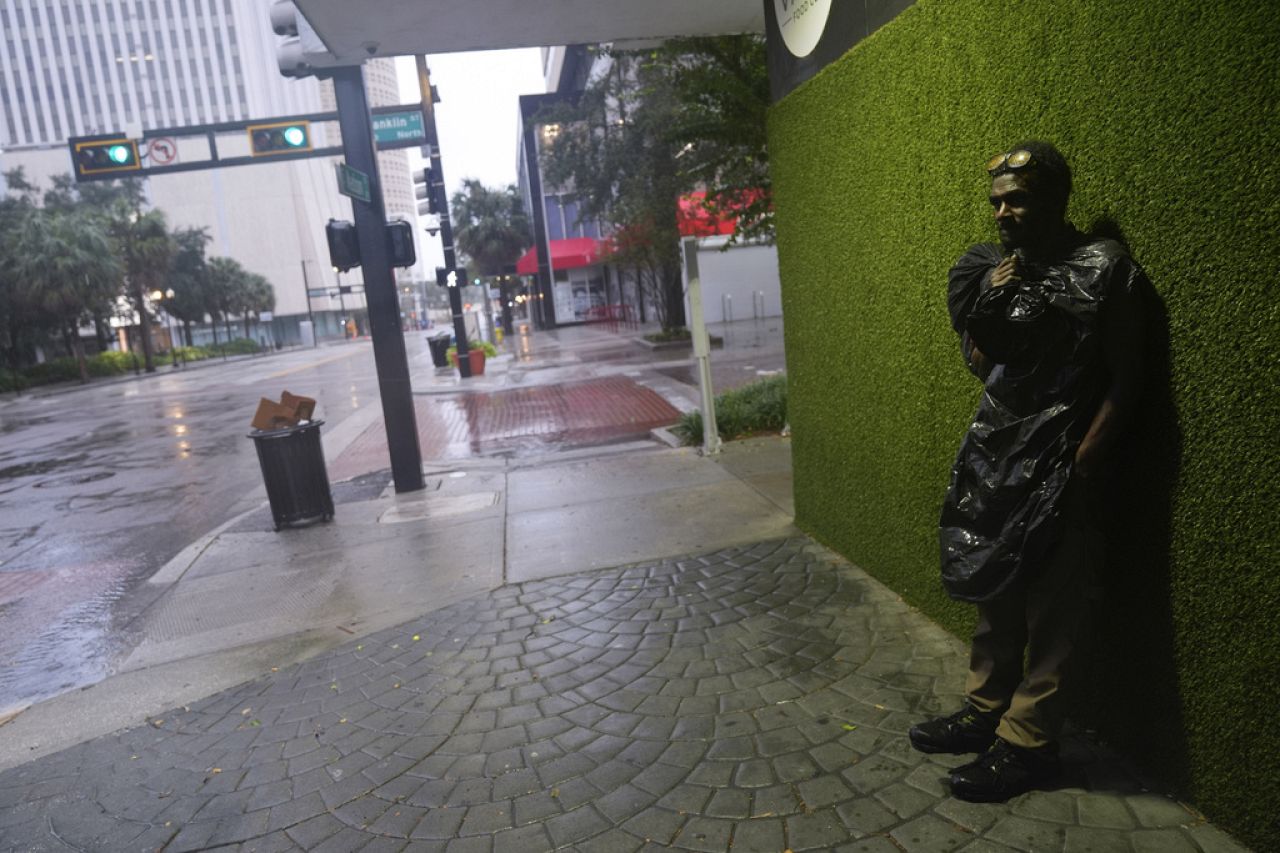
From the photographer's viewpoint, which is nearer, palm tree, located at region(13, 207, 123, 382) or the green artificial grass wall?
the green artificial grass wall

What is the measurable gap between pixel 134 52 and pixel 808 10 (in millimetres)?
148238

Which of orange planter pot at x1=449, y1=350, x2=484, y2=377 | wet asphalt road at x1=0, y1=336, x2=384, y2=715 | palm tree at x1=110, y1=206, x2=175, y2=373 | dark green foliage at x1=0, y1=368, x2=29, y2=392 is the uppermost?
palm tree at x1=110, y1=206, x2=175, y2=373

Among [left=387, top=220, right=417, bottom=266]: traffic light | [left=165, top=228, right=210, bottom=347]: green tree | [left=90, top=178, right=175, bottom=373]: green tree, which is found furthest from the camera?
[left=165, top=228, right=210, bottom=347]: green tree

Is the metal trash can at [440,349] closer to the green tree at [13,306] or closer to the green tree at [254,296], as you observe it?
the green tree at [13,306]

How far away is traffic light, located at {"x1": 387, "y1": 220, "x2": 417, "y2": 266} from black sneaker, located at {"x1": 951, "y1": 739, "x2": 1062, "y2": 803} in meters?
6.90

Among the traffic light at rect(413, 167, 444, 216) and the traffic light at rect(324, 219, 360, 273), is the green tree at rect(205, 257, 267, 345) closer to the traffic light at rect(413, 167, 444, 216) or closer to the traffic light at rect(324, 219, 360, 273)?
the traffic light at rect(413, 167, 444, 216)

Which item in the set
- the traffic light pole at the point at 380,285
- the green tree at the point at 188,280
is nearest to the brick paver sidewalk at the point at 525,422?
the traffic light pole at the point at 380,285

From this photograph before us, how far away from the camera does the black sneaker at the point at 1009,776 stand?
2.42 m

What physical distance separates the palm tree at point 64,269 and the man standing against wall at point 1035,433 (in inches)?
1789

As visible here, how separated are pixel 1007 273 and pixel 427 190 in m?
18.4

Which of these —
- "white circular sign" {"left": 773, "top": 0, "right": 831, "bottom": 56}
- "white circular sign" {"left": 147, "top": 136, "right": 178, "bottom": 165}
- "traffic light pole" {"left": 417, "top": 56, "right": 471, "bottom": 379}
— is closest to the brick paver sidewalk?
"traffic light pole" {"left": 417, "top": 56, "right": 471, "bottom": 379}

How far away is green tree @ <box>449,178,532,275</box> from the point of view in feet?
200

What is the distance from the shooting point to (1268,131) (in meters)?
1.85

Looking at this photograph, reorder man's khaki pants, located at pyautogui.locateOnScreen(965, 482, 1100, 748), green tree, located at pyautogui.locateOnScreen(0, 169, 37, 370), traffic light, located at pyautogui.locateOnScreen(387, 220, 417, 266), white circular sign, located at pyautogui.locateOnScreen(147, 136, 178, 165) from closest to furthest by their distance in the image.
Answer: man's khaki pants, located at pyautogui.locateOnScreen(965, 482, 1100, 748) → traffic light, located at pyautogui.locateOnScreen(387, 220, 417, 266) → white circular sign, located at pyautogui.locateOnScreen(147, 136, 178, 165) → green tree, located at pyautogui.locateOnScreen(0, 169, 37, 370)
